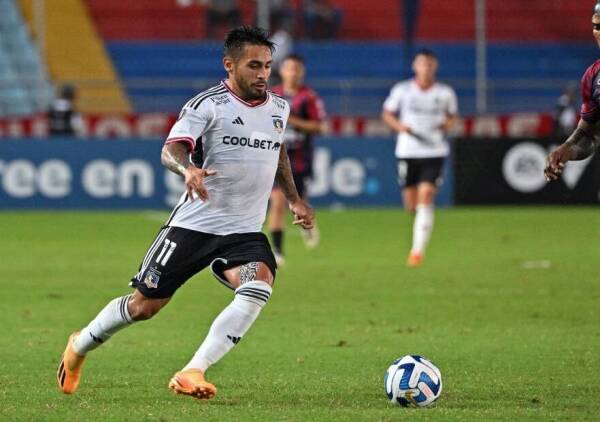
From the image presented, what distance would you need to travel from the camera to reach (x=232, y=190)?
284 inches

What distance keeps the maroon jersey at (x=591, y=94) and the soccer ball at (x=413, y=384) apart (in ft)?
7.45

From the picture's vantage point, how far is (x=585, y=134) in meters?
8.46

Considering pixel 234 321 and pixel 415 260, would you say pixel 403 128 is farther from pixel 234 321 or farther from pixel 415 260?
pixel 234 321

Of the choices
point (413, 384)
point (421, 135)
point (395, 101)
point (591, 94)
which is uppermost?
point (591, 94)

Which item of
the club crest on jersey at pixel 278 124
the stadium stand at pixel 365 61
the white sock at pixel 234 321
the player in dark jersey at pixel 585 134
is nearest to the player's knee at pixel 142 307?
the white sock at pixel 234 321

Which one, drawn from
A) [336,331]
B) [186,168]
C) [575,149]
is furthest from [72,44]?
[186,168]

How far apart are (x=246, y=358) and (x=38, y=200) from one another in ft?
52.0

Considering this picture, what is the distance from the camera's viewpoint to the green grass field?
22.8 feet

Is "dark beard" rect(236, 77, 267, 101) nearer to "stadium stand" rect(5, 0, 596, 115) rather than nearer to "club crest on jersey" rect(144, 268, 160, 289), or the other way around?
"club crest on jersey" rect(144, 268, 160, 289)

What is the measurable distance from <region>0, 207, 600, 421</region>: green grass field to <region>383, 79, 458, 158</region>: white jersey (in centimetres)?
133

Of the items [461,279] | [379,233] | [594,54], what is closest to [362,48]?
[594,54]

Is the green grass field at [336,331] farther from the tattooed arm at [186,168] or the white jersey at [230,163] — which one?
the tattooed arm at [186,168]

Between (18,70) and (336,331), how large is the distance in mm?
21475

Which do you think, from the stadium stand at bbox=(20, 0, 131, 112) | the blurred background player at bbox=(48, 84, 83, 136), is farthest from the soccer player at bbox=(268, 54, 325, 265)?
the stadium stand at bbox=(20, 0, 131, 112)
